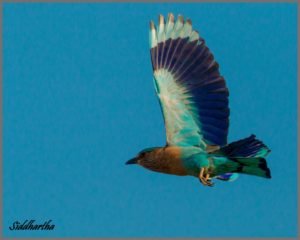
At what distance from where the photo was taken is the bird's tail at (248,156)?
5.71 m

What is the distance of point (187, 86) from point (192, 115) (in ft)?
1.10

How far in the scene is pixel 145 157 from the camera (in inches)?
237

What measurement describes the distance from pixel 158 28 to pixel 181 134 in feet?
4.01

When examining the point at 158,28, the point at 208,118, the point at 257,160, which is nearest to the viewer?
the point at 257,160

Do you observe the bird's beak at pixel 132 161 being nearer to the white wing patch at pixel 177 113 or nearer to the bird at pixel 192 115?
the bird at pixel 192 115

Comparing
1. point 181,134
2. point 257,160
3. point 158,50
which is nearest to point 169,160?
point 181,134

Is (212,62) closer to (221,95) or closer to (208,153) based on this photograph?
(221,95)

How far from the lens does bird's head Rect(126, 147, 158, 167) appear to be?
595cm

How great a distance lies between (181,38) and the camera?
657cm

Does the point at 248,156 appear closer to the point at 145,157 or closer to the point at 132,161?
the point at 145,157

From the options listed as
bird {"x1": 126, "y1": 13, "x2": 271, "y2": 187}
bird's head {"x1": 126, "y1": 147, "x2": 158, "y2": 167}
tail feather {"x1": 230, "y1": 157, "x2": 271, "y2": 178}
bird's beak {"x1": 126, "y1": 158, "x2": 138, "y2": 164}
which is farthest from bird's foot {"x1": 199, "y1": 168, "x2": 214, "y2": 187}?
bird's beak {"x1": 126, "y1": 158, "x2": 138, "y2": 164}

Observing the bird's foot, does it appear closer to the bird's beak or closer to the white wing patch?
the white wing patch

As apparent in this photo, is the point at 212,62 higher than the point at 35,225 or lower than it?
higher

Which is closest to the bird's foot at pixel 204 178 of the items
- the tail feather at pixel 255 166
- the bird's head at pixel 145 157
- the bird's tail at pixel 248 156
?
the bird's tail at pixel 248 156
